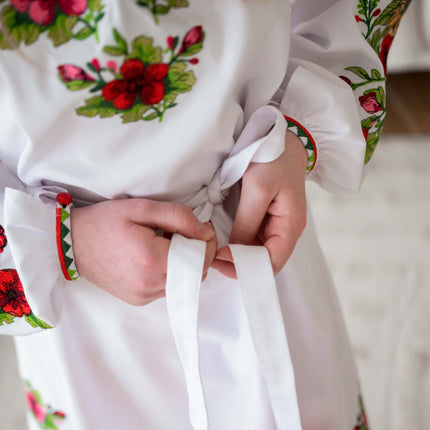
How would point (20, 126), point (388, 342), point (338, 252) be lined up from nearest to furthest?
point (20, 126)
point (388, 342)
point (338, 252)

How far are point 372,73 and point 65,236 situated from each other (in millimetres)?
433

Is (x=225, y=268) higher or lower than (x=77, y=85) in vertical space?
lower

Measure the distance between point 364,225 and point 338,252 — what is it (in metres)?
0.14

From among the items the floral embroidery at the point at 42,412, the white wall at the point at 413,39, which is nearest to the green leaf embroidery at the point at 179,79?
the floral embroidery at the point at 42,412

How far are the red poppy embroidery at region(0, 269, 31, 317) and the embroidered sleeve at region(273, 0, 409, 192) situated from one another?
0.36m

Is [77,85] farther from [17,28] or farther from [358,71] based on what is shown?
[358,71]

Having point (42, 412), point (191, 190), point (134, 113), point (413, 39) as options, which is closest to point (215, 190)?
point (191, 190)

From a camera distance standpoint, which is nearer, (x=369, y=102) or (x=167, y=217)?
(x=167, y=217)

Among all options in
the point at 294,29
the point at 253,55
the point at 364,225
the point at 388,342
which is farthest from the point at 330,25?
the point at 364,225

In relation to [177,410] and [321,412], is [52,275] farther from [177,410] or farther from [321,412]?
[321,412]

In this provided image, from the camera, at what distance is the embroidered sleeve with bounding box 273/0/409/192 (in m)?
0.62

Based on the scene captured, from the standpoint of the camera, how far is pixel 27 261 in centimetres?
54

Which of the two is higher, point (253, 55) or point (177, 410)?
point (253, 55)

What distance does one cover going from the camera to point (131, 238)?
0.54 m
